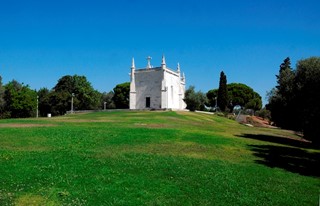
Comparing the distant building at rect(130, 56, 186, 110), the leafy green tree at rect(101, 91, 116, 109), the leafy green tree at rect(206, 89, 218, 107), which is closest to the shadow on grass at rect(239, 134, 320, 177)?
the distant building at rect(130, 56, 186, 110)

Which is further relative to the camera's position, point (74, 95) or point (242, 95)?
point (242, 95)

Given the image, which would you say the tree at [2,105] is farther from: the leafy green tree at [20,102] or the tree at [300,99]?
the tree at [300,99]

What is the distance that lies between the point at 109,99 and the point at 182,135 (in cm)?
10833

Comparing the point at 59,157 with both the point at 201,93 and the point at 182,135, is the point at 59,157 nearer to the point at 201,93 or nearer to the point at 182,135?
the point at 182,135

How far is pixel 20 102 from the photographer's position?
8531cm

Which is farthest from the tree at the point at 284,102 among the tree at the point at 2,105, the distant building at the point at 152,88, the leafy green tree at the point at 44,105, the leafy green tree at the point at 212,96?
the leafy green tree at the point at 212,96

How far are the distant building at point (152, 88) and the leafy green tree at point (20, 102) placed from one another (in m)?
27.2

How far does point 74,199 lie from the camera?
11367mm

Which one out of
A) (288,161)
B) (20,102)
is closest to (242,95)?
(20,102)

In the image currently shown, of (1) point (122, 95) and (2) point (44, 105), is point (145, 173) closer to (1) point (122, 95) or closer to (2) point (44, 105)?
(2) point (44, 105)

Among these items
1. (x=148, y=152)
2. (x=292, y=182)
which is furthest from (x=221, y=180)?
(x=148, y=152)

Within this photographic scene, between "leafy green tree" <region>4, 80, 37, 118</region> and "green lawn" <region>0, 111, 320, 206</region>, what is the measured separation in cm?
6677

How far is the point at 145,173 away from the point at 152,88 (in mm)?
67923

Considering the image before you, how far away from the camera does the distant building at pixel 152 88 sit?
8094 centimetres
